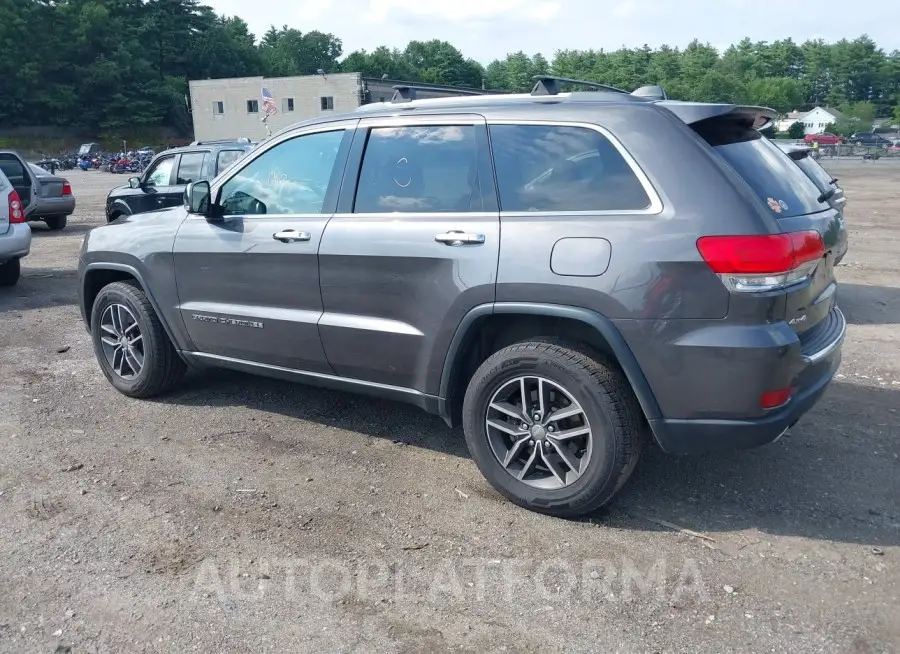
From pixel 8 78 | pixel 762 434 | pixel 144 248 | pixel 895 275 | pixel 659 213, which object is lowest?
Answer: pixel 895 275

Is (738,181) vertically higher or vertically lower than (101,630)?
higher

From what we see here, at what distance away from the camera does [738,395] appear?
336 centimetres

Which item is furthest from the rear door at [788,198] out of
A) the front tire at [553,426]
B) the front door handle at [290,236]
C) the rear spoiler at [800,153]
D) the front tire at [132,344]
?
the front tire at [132,344]

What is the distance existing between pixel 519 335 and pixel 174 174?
8.63 meters

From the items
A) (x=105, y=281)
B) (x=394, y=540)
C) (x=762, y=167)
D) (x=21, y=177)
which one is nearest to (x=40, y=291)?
(x=105, y=281)

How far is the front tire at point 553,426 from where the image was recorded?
11.8 ft

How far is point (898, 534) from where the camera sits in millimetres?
3656

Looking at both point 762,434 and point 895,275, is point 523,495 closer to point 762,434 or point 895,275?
point 762,434

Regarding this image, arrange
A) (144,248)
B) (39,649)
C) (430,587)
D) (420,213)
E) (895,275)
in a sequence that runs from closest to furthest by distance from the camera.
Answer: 1. (39,649)
2. (430,587)
3. (420,213)
4. (144,248)
5. (895,275)

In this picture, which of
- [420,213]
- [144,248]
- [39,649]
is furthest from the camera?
[144,248]

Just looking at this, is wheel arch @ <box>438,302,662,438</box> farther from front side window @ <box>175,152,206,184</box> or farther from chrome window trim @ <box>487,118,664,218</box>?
front side window @ <box>175,152,206,184</box>

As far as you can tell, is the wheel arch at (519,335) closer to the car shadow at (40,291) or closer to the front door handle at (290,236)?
the front door handle at (290,236)

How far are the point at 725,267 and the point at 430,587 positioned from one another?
177 cm

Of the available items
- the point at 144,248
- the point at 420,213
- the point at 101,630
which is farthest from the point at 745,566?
the point at 144,248
